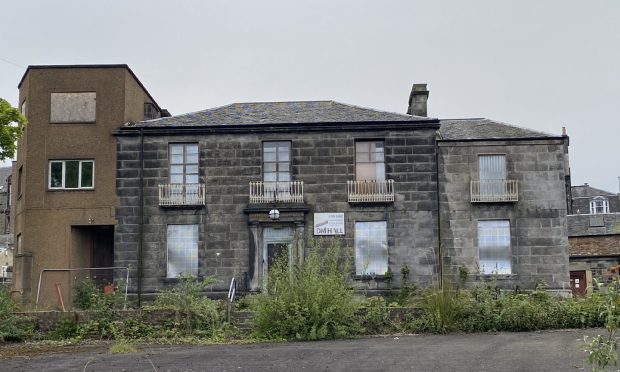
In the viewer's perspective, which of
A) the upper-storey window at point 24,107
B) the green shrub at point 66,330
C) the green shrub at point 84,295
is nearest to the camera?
the green shrub at point 66,330

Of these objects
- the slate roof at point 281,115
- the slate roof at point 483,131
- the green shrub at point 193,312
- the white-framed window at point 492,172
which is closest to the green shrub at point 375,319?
the green shrub at point 193,312

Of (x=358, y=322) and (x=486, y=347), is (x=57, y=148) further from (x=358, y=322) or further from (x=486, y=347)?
(x=486, y=347)

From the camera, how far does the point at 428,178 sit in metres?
25.9

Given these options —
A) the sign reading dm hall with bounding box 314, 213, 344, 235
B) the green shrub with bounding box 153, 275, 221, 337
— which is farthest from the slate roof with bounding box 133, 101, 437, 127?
the green shrub with bounding box 153, 275, 221, 337

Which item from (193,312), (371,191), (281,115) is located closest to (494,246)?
(371,191)

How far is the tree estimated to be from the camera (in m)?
20.3

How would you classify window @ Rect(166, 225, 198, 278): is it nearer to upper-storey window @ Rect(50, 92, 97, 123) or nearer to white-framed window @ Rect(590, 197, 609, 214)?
upper-storey window @ Rect(50, 92, 97, 123)

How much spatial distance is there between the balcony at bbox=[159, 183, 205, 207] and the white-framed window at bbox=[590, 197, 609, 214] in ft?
146

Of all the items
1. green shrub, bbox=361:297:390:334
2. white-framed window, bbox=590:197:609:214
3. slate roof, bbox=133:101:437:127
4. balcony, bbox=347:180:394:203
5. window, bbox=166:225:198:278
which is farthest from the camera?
white-framed window, bbox=590:197:609:214

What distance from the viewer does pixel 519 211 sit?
25.9 metres

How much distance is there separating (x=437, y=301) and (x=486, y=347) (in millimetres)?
3579

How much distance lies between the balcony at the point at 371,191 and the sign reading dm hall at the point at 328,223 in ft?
2.41

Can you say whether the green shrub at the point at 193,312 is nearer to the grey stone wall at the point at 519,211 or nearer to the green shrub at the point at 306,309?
the green shrub at the point at 306,309

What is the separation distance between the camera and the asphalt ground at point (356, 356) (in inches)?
513
